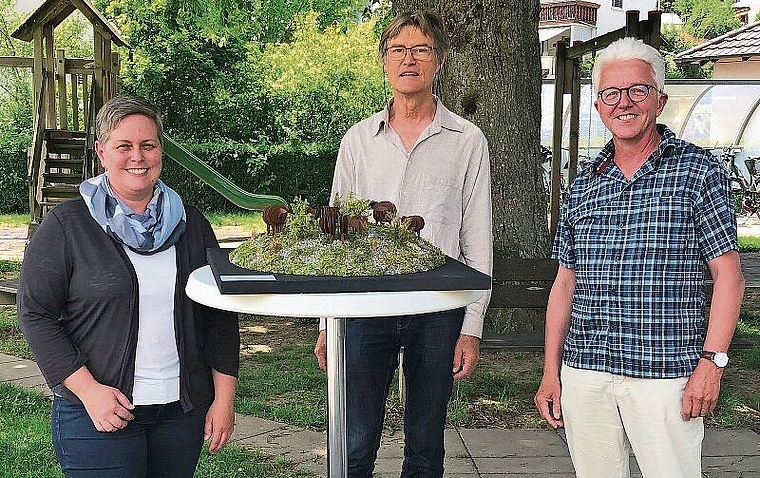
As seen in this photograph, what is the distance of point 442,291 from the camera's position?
94.3 inches

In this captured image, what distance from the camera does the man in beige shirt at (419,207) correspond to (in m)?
3.30

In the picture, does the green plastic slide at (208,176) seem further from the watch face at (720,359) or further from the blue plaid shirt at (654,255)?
the watch face at (720,359)

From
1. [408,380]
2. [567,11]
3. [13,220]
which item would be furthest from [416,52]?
[567,11]

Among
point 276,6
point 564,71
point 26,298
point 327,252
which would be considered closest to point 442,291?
point 327,252

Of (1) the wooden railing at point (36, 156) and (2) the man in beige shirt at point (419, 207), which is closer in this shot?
(2) the man in beige shirt at point (419, 207)

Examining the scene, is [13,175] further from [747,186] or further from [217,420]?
[217,420]

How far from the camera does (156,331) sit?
9.37ft

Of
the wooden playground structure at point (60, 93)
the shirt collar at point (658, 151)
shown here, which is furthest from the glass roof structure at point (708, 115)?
the shirt collar at point (658, 151)

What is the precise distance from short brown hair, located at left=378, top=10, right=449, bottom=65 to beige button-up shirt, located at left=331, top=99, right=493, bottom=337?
23 cm

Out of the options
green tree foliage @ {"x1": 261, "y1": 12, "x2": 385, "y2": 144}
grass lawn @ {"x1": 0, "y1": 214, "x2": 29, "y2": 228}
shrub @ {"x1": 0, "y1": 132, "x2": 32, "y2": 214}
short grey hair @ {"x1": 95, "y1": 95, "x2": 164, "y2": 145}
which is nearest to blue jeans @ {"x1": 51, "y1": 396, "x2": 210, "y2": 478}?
short grey hair @ {"x1": 95, "y1": 95, "x2": 164, "y2": 145}

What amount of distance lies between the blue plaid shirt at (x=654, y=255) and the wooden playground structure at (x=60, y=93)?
9577 mm

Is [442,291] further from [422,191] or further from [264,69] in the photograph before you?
[264,69]

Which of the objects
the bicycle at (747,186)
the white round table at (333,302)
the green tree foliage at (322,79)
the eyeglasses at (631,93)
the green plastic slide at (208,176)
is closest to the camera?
the white round table at (333,302)

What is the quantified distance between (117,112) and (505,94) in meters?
4.92
